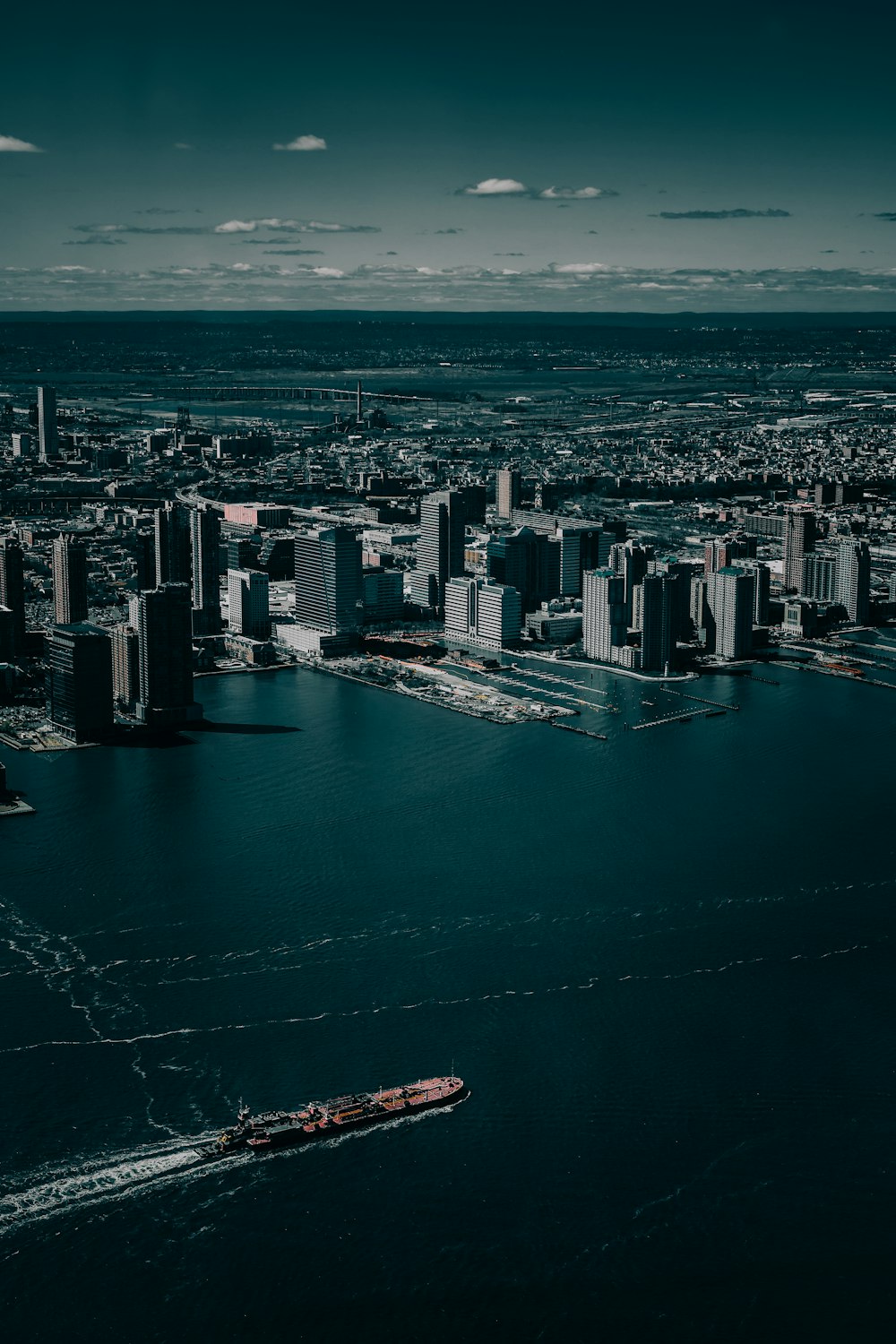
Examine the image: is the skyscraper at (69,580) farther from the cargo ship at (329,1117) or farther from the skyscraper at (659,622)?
the cargo ship at (329,1117)

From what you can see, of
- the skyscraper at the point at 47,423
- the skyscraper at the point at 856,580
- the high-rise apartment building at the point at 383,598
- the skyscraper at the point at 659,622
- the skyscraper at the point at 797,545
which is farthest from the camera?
the skyscraper at the point at 47,423

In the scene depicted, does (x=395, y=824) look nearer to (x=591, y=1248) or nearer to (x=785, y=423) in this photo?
(x=591, y=1248)

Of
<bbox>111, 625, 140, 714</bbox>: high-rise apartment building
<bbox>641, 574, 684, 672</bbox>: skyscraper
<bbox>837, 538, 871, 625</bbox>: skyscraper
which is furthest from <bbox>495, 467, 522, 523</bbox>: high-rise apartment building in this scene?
<bbox>111, 625, 140, 714</bbox>: high-rise apartment building

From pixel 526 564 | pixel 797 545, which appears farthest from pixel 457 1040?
pixel 797 545

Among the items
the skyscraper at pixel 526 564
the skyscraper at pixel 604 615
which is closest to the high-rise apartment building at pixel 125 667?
the skyscraper at pixel 604 615

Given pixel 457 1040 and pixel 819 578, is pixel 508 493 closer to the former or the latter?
pixel 819 578

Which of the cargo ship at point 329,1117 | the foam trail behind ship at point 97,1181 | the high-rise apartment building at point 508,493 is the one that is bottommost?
the foam trail behind ship at point 97,1181

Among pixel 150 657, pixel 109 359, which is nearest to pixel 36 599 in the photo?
pixel 150 657
